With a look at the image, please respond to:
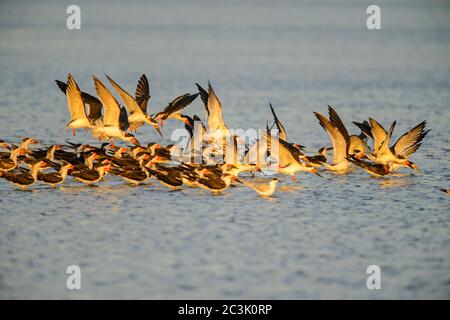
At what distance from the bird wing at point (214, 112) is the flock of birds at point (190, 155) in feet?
0.06

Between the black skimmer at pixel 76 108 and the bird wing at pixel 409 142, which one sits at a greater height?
the black skimmer at pixel 76 108

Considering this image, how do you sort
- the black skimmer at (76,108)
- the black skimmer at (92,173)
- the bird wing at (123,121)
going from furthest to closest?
1. the bird wing at (123,121)
2. the black skimmer at (76,108)
3. the black skimmer at (92,173)

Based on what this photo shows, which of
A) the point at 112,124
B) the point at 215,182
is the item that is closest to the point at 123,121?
the point at 112,124

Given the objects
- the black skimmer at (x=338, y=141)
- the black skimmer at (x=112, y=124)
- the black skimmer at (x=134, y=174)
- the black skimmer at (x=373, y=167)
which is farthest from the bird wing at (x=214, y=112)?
the black skimmer at (x=373, y=167)

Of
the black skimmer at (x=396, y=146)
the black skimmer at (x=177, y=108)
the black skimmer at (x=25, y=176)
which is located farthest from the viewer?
the black skimmer at (x=177, y=108)

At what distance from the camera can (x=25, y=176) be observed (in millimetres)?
15086

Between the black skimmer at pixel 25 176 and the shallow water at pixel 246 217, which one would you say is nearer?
the shallow water at pixel 246 217

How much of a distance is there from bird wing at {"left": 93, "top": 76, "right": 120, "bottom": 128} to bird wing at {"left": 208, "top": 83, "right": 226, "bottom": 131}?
67.3 inches

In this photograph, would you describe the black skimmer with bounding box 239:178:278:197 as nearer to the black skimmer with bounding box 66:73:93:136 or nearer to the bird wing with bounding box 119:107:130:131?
the bird wing with bounding box 119:107:130:131

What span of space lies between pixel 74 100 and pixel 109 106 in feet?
Answer: 2.34

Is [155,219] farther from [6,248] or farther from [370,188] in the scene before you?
[370,188]

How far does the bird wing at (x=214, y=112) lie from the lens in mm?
17469

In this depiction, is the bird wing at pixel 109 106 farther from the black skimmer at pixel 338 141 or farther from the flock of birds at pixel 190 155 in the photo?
the black skimmer at pixel 338 141

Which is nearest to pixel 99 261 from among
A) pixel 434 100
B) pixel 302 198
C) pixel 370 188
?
pixel 302 198
